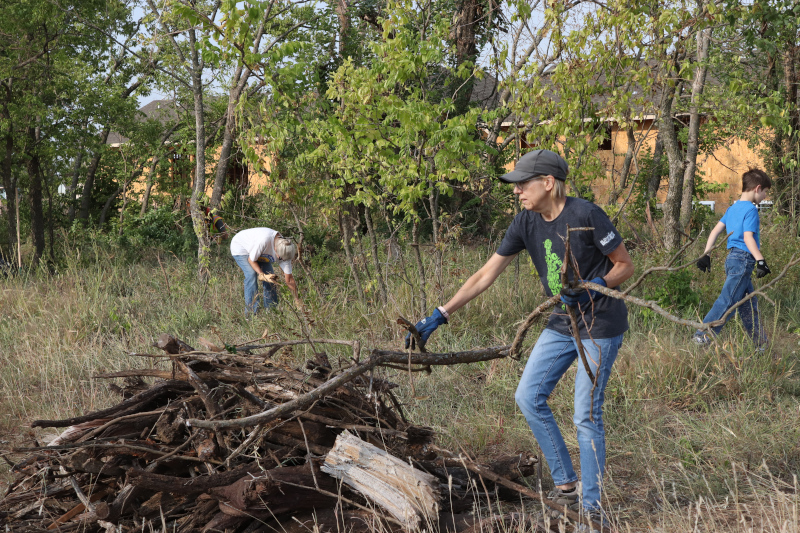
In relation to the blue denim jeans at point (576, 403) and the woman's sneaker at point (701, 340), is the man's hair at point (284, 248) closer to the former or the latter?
the woman's sneaker at point (701, 340)

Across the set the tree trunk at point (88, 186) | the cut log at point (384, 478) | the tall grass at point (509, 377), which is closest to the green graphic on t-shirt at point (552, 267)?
the tall grass at point (509, 377)

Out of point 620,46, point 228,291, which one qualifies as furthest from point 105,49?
point 620,46

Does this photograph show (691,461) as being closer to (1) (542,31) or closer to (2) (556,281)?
(2) (556,281)

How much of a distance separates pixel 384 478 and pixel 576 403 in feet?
3.21

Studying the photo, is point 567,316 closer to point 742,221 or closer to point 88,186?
point 742,221

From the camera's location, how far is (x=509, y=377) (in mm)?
5309

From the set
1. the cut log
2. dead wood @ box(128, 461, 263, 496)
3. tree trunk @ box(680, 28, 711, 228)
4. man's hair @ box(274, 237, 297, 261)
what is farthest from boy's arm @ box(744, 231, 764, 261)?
dead wood @ box(128, 461, 263, 496)

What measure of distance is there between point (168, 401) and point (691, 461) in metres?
3.07

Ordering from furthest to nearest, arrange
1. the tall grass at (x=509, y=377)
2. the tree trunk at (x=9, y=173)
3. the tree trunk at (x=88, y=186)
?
the tree trunk at (x=88, y=186) < the tree trunk at (x=9, y=173) < the tall grass at (x=509, y=377)

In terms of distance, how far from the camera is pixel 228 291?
8.52 m

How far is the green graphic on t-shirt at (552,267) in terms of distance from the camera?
3178 millimetres

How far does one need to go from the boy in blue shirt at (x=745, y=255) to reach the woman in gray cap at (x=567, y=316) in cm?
299

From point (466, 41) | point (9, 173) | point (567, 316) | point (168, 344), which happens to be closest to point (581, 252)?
point (567, 316)

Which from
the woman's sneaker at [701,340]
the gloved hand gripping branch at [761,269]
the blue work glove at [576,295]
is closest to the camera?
the blue work glove at [576,295]
